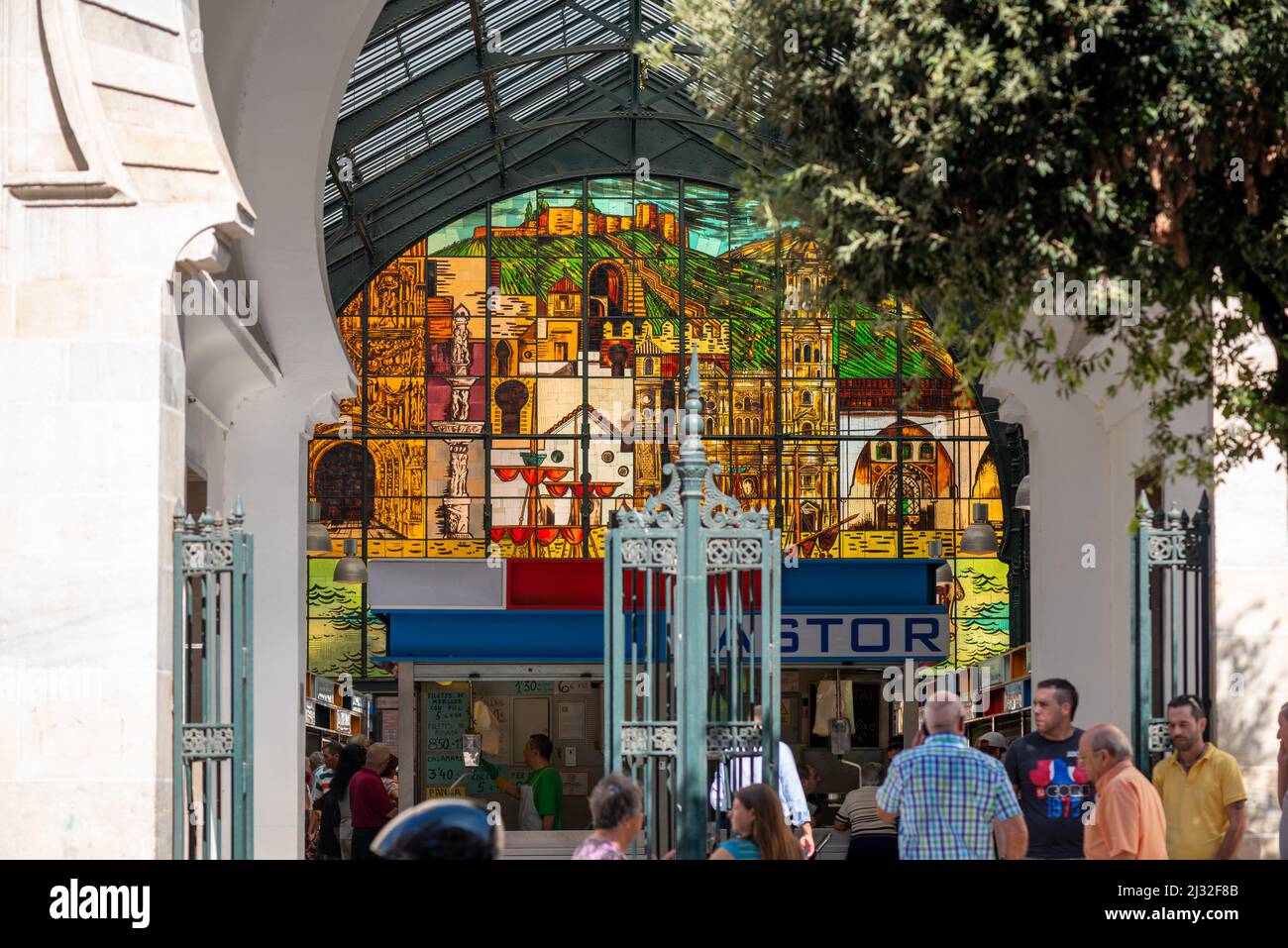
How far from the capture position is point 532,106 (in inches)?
1220

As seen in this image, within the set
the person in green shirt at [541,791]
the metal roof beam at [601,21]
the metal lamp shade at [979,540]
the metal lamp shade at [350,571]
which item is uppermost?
the metal roof beam at [601,21]

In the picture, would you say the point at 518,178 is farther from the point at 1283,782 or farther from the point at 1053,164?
the point at 1053,164

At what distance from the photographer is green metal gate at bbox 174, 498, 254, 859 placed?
9820mm

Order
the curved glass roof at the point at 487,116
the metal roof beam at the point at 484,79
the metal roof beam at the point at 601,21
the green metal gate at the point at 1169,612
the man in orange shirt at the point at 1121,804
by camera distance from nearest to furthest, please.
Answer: the man in orange shirt at the point at 1121,804, the green metal gate at the point at 1169,612, the metal roof beam at the point at 484,79, the curved glass roof at the point at 487,116, the metal roof beam at the point at 601,21

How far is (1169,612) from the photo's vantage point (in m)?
10.5

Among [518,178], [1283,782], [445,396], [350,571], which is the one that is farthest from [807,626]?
[518,178]

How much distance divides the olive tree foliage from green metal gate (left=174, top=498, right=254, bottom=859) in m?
3.74

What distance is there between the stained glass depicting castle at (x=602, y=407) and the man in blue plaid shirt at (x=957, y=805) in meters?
23.4

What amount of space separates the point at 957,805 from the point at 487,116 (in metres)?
23.5

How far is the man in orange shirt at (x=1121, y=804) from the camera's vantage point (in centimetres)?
889

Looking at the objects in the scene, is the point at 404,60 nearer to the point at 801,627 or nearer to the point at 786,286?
the point at 801,627

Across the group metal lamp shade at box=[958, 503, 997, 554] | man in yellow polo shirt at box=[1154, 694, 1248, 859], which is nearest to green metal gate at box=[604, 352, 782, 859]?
man in yellow polo shirt at box=[1154, 694, 1248, 859]

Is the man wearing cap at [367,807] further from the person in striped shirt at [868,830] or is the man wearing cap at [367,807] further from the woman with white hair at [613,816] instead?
the woman with white hair at [613,816]

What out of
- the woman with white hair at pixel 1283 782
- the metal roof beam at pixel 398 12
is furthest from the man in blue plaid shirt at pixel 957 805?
the metal roof beam at pixel 398 12
